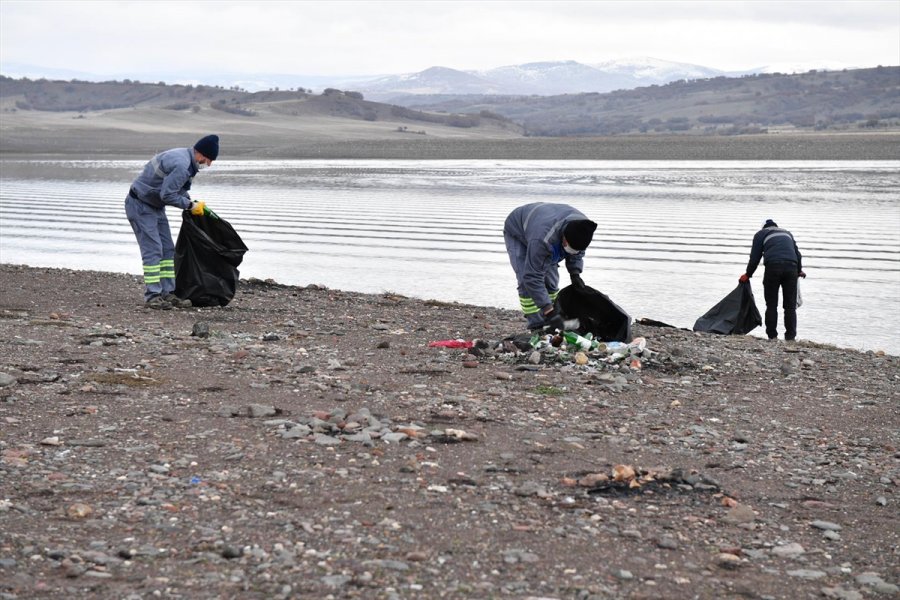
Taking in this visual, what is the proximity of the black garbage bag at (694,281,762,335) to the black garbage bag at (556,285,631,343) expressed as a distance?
291cm

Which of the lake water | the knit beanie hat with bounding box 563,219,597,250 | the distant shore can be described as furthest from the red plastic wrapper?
the distant shore

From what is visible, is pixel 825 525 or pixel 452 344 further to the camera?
pixel 452 344

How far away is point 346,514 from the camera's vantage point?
5090 mm

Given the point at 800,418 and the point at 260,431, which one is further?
the point at 800,418

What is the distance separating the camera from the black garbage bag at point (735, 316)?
1167 centimetres

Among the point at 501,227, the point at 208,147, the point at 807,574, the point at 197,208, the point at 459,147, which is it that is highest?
the point at 459,147

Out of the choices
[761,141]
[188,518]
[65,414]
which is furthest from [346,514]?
[761,141]

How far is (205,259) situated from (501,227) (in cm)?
1179

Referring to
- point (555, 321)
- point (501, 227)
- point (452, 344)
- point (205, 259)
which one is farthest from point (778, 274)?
point (501, 227)

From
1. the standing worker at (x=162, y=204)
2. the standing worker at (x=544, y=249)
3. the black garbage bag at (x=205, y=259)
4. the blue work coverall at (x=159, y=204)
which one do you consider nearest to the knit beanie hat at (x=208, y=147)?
the standing worker at (x=162, y=204)

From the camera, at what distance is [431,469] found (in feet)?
19.0

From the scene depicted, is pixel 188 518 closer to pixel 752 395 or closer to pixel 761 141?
pixel 752 395

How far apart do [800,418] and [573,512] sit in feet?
8.77

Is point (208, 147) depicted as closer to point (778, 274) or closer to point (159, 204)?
point (159, 204)
